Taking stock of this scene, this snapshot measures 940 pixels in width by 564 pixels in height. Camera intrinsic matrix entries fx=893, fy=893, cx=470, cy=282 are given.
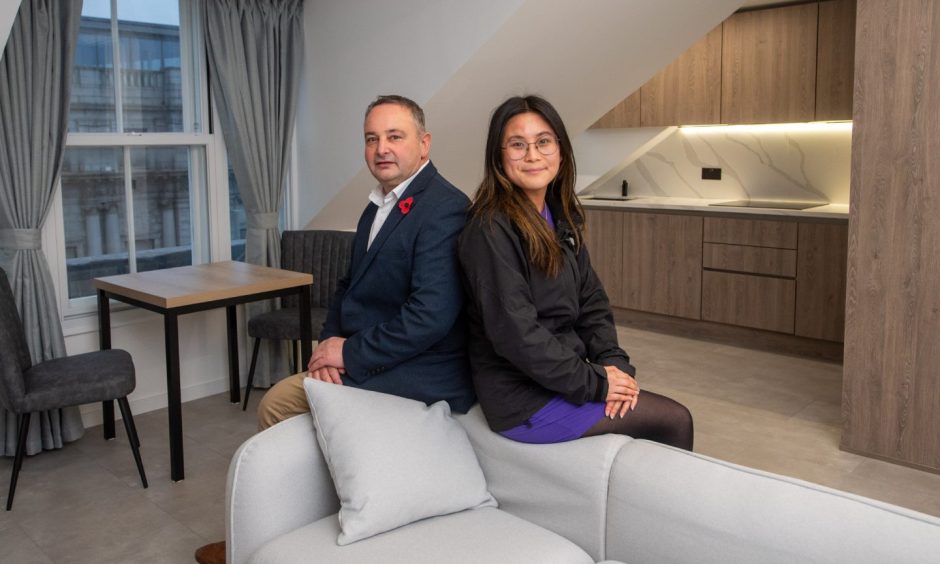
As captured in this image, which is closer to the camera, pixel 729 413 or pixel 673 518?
pixel 673 518

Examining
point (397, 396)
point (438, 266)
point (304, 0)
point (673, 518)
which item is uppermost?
point (304, 0)

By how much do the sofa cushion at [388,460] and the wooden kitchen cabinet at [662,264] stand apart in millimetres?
3919

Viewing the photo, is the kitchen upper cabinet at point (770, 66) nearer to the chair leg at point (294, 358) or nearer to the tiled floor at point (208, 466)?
the tiled floor at point (208, 466)

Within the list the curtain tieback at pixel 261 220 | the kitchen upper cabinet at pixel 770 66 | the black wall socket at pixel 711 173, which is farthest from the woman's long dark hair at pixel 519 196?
the black wall socket at pixel 711 173

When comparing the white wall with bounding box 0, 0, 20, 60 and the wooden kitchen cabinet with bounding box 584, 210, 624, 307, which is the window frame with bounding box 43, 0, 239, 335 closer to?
the white wall with bounding box 0, 0, 20, 60

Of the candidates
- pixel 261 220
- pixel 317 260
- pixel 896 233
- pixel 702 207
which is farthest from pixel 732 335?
pixel 261 220

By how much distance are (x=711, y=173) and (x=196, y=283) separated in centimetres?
387

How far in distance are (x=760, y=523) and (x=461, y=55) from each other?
2637 mm

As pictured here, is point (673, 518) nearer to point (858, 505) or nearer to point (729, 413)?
point (858, 505)

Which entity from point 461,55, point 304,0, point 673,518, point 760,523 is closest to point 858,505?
point 760,523

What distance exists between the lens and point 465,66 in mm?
3900

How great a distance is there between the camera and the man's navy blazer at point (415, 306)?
7.43ft

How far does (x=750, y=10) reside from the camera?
5621mm

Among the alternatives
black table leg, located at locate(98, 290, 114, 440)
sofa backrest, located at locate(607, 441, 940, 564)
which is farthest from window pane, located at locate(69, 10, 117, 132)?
sofa backrest, located at locate(607, 441, 940, 564)
